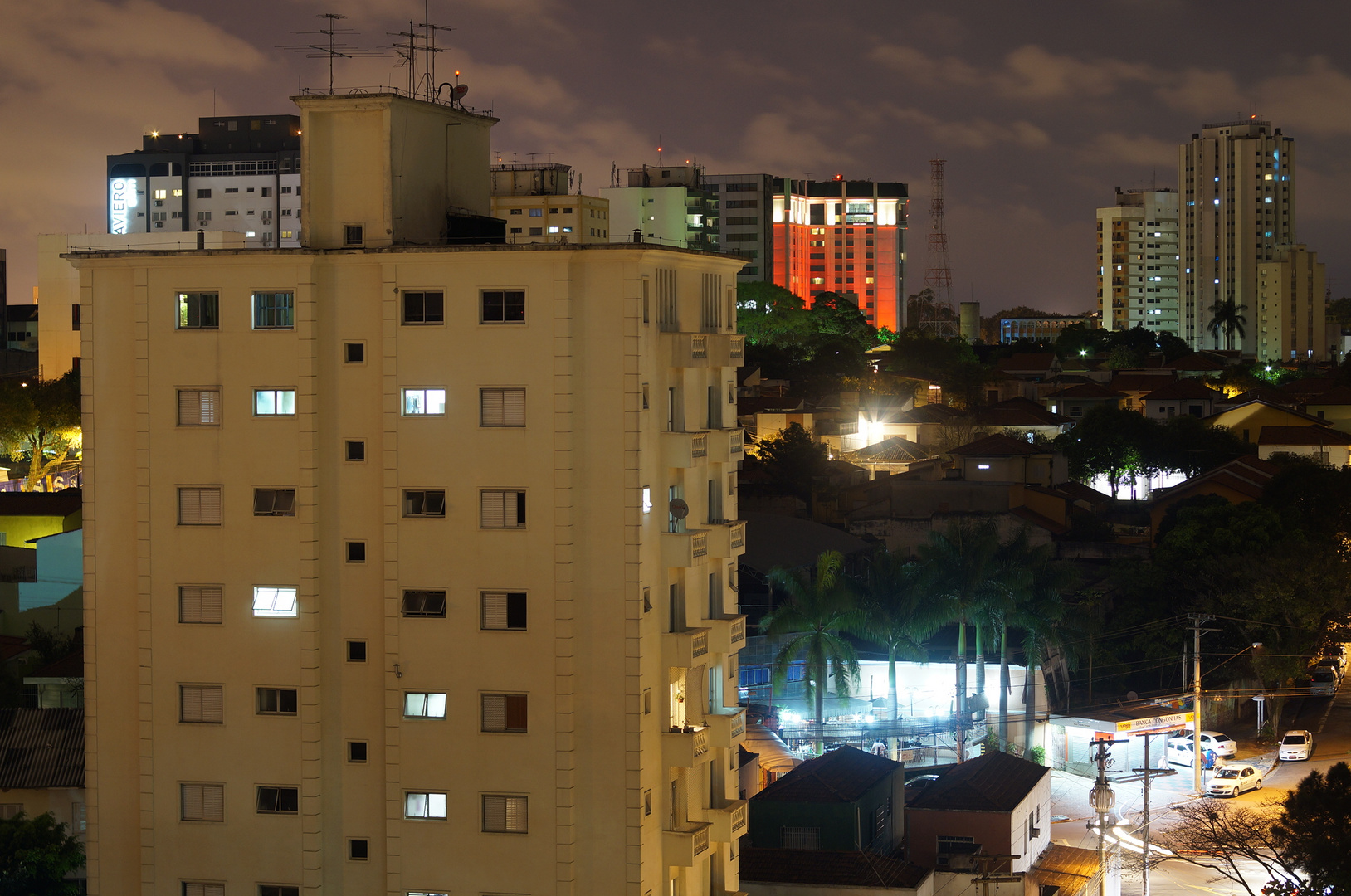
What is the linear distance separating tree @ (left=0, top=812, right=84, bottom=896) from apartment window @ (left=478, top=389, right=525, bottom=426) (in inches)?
359

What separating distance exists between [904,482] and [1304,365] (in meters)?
106

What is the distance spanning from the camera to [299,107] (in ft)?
63.8

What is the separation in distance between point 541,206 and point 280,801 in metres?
97.5

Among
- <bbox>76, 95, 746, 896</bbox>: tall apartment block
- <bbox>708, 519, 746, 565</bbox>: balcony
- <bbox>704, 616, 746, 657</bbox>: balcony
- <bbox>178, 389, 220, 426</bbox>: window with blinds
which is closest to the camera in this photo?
<bbox>76, 95, 746, 896</bbox>: tall apartment block

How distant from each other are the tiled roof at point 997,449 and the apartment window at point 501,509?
169 feet

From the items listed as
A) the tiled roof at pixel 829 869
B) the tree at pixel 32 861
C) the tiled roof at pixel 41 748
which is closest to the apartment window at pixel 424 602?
the tree at pixel 32 861

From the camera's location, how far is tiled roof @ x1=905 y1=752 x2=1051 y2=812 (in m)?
28.5

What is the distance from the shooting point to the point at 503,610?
1853 cm

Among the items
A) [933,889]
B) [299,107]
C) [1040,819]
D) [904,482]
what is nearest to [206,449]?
[299,107]

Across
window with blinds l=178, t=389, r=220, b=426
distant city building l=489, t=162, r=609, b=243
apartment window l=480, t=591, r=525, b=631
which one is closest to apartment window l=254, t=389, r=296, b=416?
window with blinds l=178, t=389, r=220, b=426

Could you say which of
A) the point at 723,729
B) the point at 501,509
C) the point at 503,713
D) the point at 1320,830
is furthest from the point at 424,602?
the point at 1320,830

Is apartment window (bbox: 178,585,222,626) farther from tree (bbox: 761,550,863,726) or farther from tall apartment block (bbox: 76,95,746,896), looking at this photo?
tree (bbox: 761,550,863,726)

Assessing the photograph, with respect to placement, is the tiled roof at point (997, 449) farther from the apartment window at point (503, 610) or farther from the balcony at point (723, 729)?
the apartment window at point (503, 610)

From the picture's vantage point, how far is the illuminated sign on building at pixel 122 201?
110 metres
